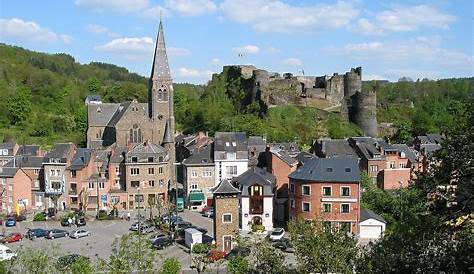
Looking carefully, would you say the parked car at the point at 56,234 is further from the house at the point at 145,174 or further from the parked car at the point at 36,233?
the house at the point at 145,174

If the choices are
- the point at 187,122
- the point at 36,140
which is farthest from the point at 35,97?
the point at 187,122

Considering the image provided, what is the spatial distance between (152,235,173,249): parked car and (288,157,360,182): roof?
30.2 ft

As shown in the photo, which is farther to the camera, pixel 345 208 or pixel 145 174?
pixel 145 174

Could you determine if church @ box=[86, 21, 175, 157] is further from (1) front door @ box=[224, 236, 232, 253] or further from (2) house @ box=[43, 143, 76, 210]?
(1) front door @ box=[224, 236, 232, 253]

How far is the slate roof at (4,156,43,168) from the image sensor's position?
156 feet

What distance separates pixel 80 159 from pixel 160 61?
15.2 meters

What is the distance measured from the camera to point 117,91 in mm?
94875

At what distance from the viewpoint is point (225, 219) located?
32.6 metres

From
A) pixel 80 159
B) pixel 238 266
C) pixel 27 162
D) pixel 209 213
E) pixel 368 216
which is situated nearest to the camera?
pixel 238 266

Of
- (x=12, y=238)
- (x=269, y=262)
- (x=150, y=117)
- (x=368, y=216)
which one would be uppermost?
(x=150, y=117)

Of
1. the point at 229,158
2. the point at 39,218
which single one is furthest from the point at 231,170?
the point at 39,218

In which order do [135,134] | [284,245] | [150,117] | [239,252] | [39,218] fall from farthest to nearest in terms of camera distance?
[150,117] < [135,134] < [39,218] < [284,245] < [239,252]

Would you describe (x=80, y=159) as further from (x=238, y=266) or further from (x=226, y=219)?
(x=238, y=266)

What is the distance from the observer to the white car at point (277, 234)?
113 feet
